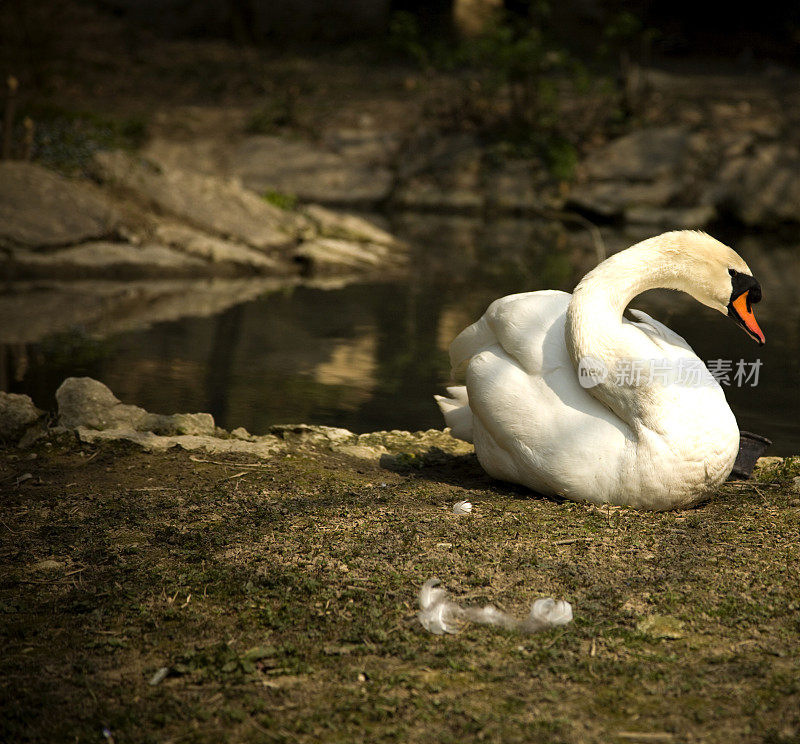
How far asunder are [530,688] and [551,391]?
1.61 meters

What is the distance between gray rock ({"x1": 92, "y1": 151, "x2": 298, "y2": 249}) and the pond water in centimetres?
181

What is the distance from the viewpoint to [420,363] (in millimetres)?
7531

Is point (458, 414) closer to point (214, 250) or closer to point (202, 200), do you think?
point (214, 250)

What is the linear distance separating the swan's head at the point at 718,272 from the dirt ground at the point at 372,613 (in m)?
0.82

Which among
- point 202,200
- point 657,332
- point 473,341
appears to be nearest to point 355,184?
point 202,200

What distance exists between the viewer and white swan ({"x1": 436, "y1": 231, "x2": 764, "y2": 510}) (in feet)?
12.6

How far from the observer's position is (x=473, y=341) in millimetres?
4602

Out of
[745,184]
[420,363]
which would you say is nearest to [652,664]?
[420,363]

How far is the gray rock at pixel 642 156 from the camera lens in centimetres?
1816

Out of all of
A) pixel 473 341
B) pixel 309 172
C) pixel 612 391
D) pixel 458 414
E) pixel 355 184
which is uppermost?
pixel 612 391

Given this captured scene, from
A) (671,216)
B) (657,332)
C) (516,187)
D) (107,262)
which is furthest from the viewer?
(516,187)

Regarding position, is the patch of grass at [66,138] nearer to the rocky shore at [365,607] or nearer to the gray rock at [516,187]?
the gray rock at [516,187]

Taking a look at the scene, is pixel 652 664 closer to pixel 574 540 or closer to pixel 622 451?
pixel 574 540

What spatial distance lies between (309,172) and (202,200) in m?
6.38
